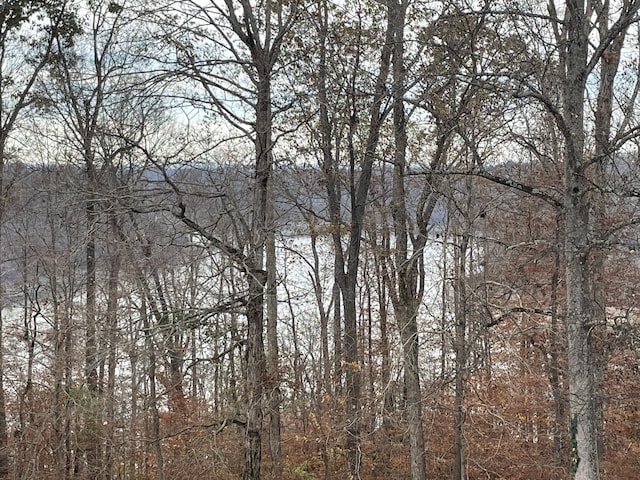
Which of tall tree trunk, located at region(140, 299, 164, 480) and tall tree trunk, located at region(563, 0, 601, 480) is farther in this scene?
tall tree trunk, located at region(140, 299, 164, 480)

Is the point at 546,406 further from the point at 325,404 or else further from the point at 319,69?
the point at 319,69

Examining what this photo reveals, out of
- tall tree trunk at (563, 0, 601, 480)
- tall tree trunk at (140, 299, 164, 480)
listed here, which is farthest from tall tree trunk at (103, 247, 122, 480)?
tall tree trunk at (563, 0, 601, 480)

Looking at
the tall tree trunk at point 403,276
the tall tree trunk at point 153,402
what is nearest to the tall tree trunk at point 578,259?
the tall tree trunk at point 403,276

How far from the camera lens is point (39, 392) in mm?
14438

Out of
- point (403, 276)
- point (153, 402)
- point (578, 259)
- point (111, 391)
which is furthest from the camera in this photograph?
point (111, 391)

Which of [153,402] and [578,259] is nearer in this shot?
[578,259]

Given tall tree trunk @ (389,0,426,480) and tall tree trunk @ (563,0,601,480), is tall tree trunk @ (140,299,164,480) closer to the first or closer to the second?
tall tree trunk @ (389,0,426,480)

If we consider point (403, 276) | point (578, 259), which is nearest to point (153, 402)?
point (403, 276)

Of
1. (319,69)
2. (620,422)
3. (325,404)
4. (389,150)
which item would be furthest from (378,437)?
(319,69)

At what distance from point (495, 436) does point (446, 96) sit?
27.0 feet

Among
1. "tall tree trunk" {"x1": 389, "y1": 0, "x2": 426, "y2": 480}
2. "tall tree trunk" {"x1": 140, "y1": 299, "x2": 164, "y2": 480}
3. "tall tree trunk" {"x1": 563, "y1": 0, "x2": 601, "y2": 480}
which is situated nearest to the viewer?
"tall tree trunk" {"x1": 563, "y1": 0, "x2": 601, "y2": 480}

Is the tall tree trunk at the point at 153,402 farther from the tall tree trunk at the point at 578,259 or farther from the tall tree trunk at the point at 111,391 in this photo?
the tall tree trunk at the point at 578,259

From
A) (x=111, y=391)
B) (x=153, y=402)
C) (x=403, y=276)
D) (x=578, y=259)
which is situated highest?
(x=578, y=259)

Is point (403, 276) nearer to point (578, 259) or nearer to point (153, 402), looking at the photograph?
point (578, 259)
